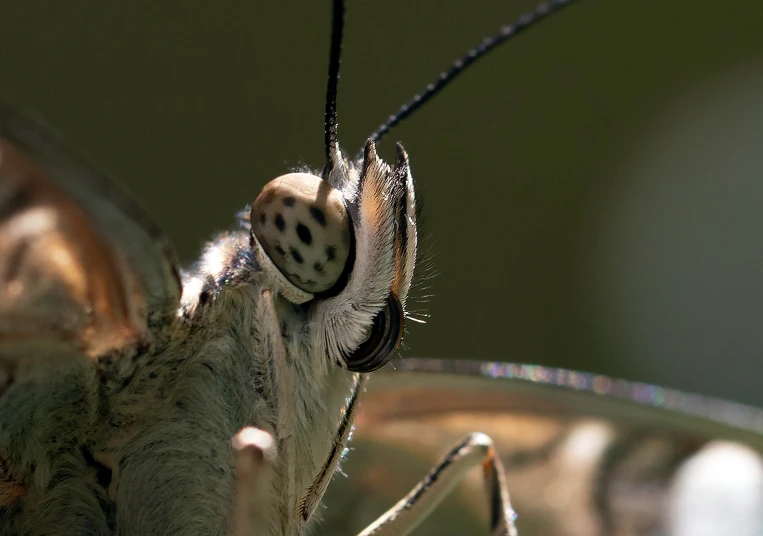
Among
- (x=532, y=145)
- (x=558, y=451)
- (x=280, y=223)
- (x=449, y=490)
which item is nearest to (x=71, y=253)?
(x=280, y=223)

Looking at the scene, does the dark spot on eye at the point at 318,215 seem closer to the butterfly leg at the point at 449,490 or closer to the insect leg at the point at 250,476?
the insect leg at the point at 250,476

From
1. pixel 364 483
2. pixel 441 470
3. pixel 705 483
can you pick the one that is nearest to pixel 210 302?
pixel 441 470

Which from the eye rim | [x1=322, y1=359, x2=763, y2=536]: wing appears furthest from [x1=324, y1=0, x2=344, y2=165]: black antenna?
[x1=322, y1=359, x2=763, y2=536]: wing

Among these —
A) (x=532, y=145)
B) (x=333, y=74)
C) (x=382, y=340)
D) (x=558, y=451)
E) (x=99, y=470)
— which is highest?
(x=333, y=74)

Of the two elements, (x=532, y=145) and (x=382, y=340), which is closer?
(x=382, y=340)

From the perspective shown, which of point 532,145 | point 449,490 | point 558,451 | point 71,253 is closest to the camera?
point 71,253

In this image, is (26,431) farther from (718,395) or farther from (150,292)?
(718,395)

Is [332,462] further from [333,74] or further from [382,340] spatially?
[333,74]

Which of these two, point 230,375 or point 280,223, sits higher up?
point 280,223
